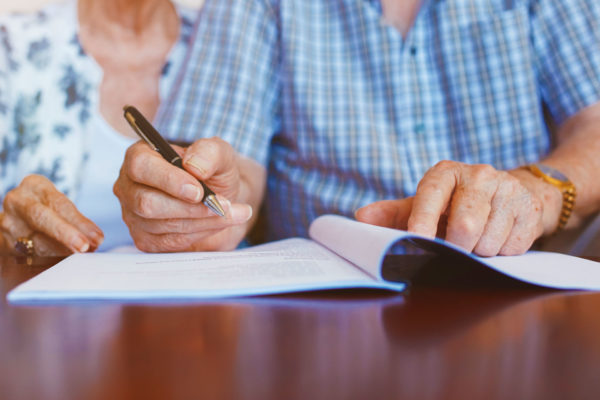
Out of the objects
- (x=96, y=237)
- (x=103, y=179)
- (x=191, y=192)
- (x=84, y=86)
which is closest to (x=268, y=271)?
(x=191, y=192)

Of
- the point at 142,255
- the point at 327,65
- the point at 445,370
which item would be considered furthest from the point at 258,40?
the point at 445,370

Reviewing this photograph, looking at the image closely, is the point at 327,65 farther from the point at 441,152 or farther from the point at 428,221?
the point at 428,221

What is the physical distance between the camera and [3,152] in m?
1.22

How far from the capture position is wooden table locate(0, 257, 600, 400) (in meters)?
0.24

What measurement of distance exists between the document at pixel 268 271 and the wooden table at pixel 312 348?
1 centimetres

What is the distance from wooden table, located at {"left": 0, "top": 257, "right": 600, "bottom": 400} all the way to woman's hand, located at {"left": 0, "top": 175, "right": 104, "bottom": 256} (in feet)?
1.14

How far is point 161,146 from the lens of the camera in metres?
0.64

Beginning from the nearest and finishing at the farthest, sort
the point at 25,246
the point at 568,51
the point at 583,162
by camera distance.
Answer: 1. the point at 25,246
2. the point at 583,162
3. the point at 568,51

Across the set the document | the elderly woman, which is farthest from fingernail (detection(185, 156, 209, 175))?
the elderly woman

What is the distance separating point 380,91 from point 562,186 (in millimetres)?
440

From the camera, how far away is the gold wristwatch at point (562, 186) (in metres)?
0.80

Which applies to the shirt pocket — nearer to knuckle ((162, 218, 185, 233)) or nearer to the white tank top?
knuckle ((162, 218, 185, 233))

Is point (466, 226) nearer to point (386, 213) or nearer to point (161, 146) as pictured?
point (386, 213)

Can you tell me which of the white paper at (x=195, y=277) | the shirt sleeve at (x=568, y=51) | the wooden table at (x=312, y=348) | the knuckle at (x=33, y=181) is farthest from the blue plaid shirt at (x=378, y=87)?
the wooden table at (x=312, y=348)
